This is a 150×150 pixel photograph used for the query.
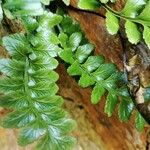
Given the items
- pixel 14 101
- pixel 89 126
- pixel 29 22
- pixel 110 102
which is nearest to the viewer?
pixel 14 101

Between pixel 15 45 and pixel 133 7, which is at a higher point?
pixel 133 7

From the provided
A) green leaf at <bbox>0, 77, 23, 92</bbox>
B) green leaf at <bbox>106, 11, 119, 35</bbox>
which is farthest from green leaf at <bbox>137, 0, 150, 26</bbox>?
green leaf at <bbox>0, 77, 23, 92</bbox>

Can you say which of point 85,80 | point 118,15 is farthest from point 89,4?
point 85,80

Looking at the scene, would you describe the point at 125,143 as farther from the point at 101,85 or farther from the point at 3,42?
the point at 3,42

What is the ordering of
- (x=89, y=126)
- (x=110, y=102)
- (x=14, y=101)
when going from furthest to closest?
(x=89, y=126) < (x=110, y=102) < (x=14, y=101)

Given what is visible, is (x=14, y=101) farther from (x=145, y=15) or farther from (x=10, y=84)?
(x=145, y=15)

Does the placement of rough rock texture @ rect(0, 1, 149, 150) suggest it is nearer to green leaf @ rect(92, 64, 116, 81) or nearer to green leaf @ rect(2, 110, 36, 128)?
green leaf @ rect(92, 64, 116, 81)
